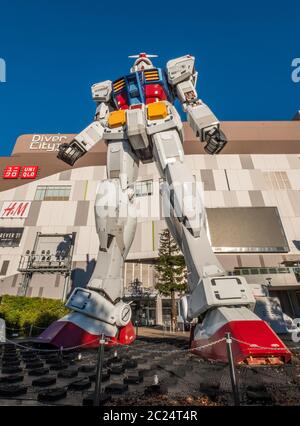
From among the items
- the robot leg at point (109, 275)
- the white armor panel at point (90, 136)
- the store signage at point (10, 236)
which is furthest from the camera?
the store signage at point (10, 236)

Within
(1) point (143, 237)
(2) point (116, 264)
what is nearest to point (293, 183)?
(1) point (143, 237)

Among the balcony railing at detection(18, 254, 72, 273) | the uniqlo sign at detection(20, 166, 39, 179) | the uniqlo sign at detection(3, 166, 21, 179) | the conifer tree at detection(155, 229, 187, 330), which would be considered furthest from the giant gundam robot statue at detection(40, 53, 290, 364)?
the uniqlo sign at detection(3, 166, 21, 179)

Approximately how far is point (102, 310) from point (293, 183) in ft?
88.5

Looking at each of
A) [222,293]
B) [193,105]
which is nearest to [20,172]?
[193,105]

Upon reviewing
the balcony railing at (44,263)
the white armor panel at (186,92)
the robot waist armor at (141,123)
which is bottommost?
the robot waist armor at (141,123)

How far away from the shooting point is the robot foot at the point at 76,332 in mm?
3964

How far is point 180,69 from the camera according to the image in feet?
19.3

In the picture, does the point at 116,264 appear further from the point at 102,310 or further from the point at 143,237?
the point at 143,237

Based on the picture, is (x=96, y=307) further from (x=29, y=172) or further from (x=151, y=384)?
(x=29, y=172)

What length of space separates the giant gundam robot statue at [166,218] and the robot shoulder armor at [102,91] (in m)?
0.03

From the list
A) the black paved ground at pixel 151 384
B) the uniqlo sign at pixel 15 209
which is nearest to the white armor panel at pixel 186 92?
the black paved ground at pixel 151 384

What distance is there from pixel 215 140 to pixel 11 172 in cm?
2736

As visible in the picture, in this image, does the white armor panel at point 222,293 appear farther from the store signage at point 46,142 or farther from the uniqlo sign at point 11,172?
the store signage at point 46,142

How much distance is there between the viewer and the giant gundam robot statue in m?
3.33
